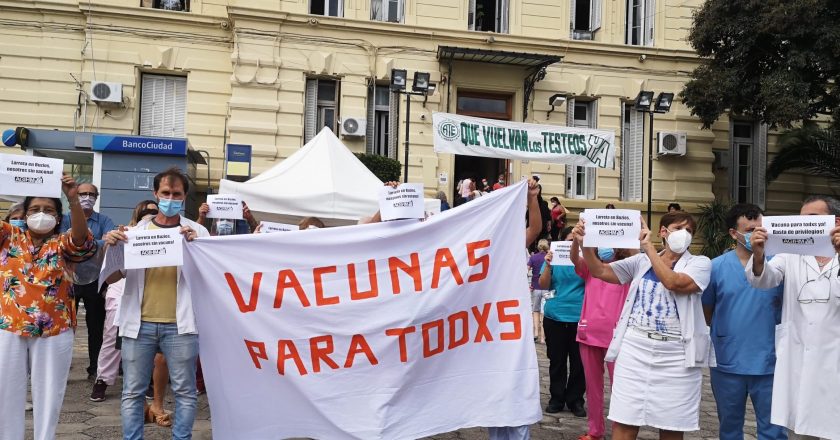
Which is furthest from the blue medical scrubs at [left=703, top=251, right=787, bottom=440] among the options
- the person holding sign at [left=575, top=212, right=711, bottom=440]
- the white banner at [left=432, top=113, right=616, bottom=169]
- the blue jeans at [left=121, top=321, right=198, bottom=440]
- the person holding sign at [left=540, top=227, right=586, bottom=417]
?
the blue jeans at [left=121, top=321, right=198, bottom=440]

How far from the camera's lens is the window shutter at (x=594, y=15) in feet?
61.1

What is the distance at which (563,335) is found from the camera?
707 centimetres

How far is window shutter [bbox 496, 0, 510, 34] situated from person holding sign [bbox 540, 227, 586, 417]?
1218 cm

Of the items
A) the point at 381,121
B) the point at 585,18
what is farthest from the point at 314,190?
the point at 585,18

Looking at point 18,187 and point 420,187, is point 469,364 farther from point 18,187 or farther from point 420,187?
point 18,187

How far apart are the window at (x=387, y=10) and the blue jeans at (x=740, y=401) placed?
14.4 m

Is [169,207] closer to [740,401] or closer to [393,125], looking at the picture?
[740,401]

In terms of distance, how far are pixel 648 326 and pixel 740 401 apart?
841 mm

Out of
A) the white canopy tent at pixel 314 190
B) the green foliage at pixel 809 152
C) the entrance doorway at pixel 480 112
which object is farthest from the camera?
the entrance doorway at pixel 480 112

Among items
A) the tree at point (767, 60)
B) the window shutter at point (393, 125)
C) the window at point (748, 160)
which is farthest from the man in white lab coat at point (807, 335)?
the window at point (748, 160)

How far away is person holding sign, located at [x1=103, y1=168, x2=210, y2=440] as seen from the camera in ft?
15.2

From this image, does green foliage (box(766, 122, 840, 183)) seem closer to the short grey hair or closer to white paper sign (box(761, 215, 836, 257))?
the short grey hair

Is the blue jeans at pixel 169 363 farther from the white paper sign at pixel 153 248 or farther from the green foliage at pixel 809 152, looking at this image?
the green foliage at pixel 809 152

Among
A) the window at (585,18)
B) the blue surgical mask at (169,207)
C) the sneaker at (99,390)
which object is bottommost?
the sneaker at (99,390)
